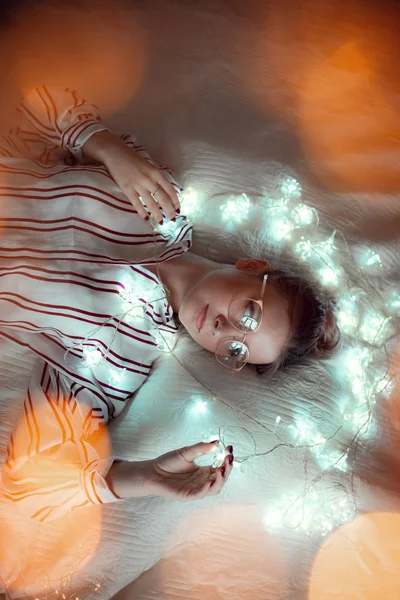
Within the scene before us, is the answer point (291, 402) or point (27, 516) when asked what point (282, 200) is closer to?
point (291, 402)

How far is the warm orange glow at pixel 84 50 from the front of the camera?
1.34m

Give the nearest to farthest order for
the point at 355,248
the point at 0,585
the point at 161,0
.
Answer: the point at 0,585 < the point at 355,248 < the point at 161,0

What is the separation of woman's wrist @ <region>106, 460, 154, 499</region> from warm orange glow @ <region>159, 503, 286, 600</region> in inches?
6.4

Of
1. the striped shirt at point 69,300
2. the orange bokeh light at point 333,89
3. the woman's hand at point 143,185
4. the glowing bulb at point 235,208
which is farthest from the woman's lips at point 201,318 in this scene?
the orange bokeh light at point 333,89

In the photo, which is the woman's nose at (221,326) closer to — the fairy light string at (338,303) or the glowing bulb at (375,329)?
the fairy light string at (338,303)

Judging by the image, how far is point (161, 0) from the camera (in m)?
1.47

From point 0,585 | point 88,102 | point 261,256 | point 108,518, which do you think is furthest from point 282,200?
point 0,585

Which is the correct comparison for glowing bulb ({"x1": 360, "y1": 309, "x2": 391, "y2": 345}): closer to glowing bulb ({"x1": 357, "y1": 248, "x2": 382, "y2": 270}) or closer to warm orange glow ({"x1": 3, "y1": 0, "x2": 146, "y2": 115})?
glowing bulb ({"x1": 357, "y1": 248, "x2": 382, "y2": 270})

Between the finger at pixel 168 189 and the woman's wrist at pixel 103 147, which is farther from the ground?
the woman's wrist at pixel 103 147

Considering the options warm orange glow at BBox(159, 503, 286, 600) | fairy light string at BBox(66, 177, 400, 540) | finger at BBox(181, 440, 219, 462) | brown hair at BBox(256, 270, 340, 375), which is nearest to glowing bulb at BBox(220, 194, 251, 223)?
fairy light string at BBox(66, 177, 400, 540)

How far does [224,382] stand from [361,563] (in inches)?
19.4

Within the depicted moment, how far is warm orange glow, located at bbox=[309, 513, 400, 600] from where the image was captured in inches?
42.3

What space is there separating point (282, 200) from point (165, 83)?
0.47 meters

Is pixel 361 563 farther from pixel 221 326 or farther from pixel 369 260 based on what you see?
pixel 369 260
